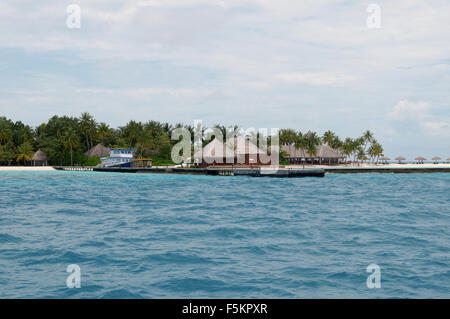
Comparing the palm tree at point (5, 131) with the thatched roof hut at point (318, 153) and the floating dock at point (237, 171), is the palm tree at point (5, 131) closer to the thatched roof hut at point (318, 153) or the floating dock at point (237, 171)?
the floating dock at point (237, 171)

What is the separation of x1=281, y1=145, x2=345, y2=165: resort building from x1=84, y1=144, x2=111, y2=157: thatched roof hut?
45.5 m

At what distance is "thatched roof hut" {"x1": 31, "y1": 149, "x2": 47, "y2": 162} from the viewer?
95.9 m

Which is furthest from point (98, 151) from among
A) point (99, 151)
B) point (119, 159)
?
point (119, 159)

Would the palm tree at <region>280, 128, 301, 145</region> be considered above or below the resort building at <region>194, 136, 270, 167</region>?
above

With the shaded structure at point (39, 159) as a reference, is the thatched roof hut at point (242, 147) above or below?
A: above

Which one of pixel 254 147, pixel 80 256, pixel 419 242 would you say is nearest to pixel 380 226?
pixel 419 242

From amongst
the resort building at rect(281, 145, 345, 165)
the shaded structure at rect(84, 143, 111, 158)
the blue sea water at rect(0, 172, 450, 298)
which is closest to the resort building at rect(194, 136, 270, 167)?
the resort building at rect(281, 145, 345, 165)

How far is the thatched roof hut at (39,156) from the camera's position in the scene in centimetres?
9594

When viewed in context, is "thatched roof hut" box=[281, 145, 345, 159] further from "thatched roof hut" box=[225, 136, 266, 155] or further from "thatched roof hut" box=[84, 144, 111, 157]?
"thatched roof hut" box=[84, 144, 111, 157]

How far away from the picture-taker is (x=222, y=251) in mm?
14820

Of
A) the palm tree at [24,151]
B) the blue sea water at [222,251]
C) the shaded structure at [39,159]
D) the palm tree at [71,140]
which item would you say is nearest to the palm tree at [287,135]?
the palm tree at [71,140]

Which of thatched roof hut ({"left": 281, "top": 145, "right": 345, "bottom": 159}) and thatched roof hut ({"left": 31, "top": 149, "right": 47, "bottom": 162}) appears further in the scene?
thatched roof hut ({"left": 281, "top": 145, "right": 345, "bottom": 159})

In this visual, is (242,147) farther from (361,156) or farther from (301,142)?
(361,156)
